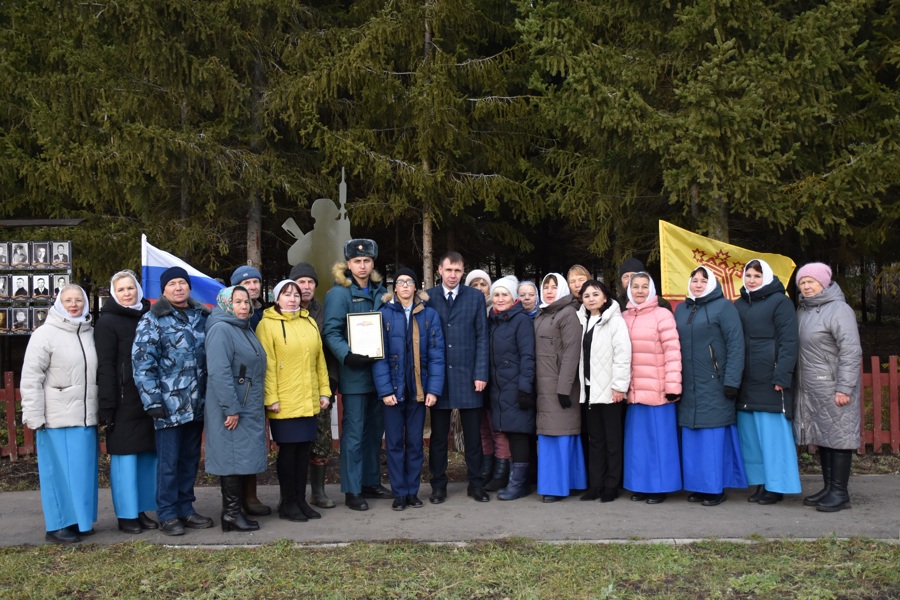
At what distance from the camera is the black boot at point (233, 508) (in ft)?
20.5

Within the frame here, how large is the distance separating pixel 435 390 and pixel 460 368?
32cm

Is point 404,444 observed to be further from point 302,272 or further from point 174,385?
point 174,385

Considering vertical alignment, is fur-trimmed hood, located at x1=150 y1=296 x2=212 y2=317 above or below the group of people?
above

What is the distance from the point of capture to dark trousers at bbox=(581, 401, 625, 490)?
710 centimetres

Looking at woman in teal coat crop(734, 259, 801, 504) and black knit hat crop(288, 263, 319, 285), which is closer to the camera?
woman in teal coat crop(734, 259, 801, 504)

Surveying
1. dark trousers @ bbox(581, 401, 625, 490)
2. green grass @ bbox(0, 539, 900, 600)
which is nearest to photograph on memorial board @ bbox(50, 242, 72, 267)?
green grass @ bbox(0, 539, 900, 600)

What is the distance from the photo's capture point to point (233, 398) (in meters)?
6.09

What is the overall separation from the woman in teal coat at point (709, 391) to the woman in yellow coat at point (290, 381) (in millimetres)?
3096

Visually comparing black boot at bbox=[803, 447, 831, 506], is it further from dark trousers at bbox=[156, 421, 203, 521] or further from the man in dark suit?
dark trousers at bbox=[156, 421, 203, 521]

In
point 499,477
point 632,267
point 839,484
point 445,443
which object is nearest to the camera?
point 839,484

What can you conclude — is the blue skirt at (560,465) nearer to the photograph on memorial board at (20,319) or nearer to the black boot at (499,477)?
the black boot at (499,477)

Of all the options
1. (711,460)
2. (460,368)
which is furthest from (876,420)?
(460,368)

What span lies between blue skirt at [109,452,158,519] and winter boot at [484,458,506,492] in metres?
2.96

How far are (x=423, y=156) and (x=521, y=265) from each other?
13.9m
